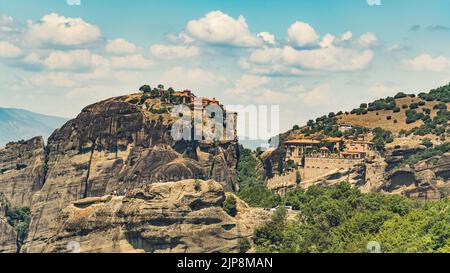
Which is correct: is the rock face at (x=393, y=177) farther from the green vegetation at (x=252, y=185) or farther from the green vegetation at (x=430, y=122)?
the green vegetation at (x=430, y=122)

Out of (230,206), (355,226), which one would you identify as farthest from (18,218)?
(355,226)

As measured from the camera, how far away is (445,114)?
514 ft

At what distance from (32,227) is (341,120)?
181ft

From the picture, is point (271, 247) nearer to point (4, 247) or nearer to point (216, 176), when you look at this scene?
point (216, 176)

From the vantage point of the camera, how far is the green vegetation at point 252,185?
124625mm

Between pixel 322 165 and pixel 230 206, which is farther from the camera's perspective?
pixel 322 165

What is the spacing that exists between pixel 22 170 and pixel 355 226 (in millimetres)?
Result: 84425

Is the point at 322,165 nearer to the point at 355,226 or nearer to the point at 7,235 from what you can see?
the point at 355,226

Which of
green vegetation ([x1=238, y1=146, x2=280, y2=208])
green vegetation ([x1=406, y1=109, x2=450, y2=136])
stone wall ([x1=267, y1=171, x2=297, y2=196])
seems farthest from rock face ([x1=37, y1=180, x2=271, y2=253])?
green vegetation ([x1=406, y1=109, x2=450, y2=136])

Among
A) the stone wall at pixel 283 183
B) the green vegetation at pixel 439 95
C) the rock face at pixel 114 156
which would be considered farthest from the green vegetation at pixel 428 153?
the green vegetation at pixel 439 95

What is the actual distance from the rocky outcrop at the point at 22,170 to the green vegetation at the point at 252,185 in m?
33.7

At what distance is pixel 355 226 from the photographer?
92250 millimetres

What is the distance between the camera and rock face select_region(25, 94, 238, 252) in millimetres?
138750
